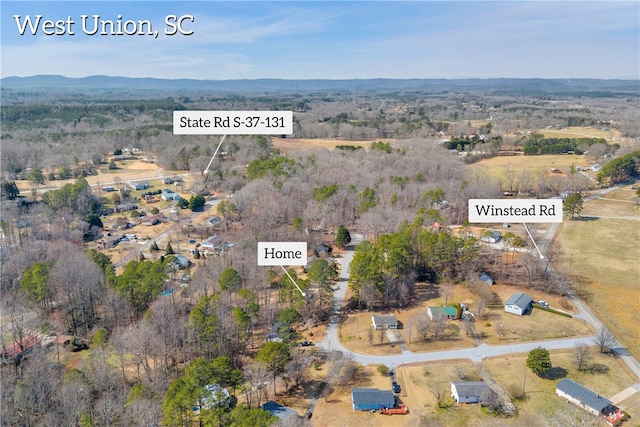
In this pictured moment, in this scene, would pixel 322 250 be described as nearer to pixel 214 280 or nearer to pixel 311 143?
pixel 214 280

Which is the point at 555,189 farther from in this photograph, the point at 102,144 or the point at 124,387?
the point at 102,144

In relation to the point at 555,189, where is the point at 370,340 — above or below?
below

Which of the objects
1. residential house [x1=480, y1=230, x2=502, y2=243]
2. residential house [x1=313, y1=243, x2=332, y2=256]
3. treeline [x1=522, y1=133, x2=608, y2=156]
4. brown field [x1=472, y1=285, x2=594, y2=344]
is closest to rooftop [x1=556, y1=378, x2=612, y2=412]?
brown field [x1=472, y1=285, x2=594, y2=344]

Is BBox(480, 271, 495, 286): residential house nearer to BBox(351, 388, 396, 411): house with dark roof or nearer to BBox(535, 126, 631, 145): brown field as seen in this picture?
BBox(351, 388, 396, 411): house with dark roof

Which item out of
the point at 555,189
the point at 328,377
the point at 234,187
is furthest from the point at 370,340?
the point at 555,189

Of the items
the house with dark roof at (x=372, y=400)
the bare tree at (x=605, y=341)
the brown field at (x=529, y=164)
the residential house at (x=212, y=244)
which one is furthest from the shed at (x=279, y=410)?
the brown field at (x=529, y=164)

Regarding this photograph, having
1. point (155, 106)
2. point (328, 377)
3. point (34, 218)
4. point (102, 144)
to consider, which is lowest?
point (328, 377)
